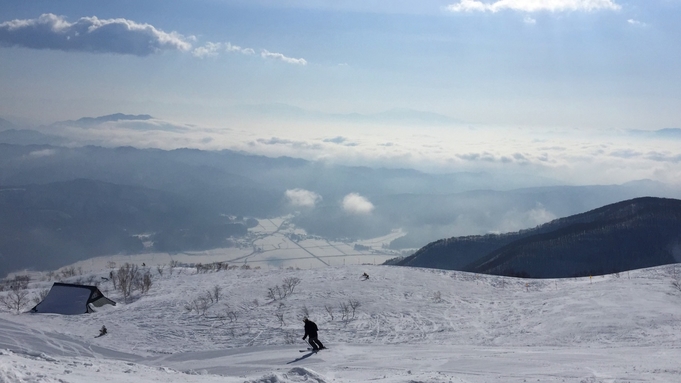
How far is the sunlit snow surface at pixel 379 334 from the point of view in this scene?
586 inches

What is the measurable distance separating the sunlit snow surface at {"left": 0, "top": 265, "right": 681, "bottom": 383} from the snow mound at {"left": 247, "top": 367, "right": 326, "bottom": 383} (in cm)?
5

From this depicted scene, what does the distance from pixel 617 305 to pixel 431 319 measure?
979 cm

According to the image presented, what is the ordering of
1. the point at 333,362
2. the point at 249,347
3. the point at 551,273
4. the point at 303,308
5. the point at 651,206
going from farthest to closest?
the point at 651,206
the point at 551,273
the point at 303,308
the point at 249,347
the point at 333,362

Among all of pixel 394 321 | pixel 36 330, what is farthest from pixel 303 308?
pixel 36 330

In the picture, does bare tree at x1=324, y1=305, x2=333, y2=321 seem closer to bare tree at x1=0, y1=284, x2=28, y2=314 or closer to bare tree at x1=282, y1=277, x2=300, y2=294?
bare tree at x1=282, y1=277, x2=300, y2=294

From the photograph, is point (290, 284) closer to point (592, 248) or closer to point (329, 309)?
point (329, 309)

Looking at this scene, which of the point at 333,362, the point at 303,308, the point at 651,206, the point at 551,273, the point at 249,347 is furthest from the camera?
the point at 651,206

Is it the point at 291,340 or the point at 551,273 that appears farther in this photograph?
the point at 551,273

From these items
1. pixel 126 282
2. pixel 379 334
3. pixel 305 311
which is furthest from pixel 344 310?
pixel 126 282

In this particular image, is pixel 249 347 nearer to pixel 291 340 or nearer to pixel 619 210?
pixel 291 340

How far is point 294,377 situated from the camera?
12.4m

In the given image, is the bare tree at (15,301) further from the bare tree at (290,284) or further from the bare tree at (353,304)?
the bare tree at (353,304)

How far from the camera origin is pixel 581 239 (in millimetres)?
102875

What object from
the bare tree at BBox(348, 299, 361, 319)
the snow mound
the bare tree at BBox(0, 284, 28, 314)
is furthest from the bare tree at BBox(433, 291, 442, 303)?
the bare tree at BBox(0, 284, 28, 314)
